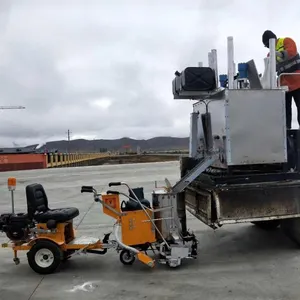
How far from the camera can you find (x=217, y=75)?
6.23 m

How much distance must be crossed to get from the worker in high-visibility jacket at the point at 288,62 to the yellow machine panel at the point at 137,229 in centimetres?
263

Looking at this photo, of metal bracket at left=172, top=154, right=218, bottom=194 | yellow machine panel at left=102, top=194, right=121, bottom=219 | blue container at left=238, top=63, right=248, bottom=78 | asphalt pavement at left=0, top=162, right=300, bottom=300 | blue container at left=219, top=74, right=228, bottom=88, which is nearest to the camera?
asphalt pavement at left=0, top=162, right=300, bottom=300

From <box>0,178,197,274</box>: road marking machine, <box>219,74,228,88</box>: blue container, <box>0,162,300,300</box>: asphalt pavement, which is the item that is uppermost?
<box>219,74,228,88</box>: blue container

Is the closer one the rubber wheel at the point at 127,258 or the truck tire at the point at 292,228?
the rubber wheel at the point at 127,258

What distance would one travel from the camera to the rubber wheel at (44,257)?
524cm

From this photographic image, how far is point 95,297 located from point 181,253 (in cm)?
131

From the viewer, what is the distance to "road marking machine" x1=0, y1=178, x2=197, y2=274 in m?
5.26

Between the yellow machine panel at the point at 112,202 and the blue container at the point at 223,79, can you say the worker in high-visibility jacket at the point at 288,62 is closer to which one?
the blue container at the point at 223,79

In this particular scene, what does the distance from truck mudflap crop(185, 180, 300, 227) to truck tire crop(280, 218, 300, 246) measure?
50 centimetres

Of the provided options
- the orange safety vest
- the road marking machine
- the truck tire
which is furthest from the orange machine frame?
the orange safety vest

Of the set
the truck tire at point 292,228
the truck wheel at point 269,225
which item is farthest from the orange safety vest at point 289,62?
the truck wheel at point 269,225

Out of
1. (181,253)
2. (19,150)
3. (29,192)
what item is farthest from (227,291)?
(19,150)

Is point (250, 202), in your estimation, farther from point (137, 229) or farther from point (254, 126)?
point (137, 229)

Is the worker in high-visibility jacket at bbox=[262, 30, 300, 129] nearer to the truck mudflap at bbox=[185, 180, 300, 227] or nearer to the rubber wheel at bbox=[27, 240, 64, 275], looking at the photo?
the truck mudflap at bbox=[185, 180, 300, 227]
